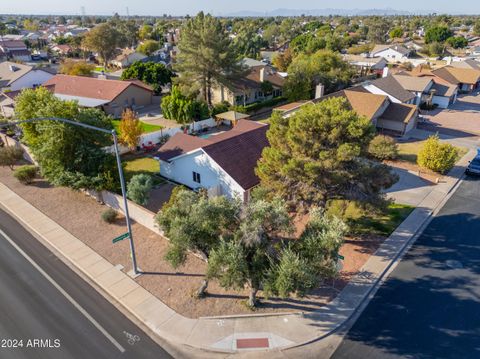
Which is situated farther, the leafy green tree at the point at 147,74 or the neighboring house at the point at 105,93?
the leafy green tree at the point at 147,74

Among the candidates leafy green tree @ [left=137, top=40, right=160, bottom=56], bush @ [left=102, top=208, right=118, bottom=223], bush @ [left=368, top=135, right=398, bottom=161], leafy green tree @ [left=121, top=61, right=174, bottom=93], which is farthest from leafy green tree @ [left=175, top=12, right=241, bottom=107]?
leafy green tree @ [left=137, top=40, right=160, bottom=56]

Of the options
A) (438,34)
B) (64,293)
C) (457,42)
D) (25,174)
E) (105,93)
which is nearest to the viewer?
(64,293)

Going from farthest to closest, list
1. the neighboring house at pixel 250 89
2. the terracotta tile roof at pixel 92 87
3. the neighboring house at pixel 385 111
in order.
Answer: the neighboring house at pixel 250 89, the terracotta tile roof at pixel 92 87, the neighboring house at pixel 385 111

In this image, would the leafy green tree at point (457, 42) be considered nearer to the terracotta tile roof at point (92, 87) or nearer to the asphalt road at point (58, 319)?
the terracotta tile roof at point (92, 87)

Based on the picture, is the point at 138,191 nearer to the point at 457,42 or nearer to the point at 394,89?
the point at 394,89

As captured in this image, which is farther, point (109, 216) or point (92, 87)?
point (92, 87)

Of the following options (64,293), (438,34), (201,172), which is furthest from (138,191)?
(438,34)

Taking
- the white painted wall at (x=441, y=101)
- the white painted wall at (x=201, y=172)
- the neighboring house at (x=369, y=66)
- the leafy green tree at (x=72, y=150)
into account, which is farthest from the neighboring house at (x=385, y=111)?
the neighboring house at (x=369, y=66)

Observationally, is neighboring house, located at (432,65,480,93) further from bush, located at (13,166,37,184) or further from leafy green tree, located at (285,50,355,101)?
bush, located at (13,166,37,184)
